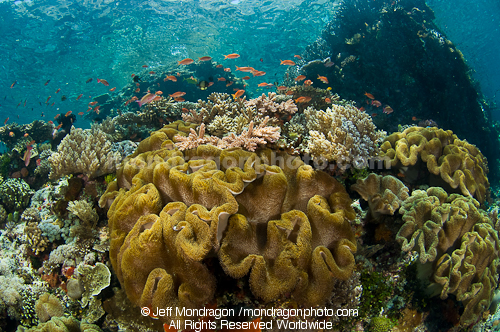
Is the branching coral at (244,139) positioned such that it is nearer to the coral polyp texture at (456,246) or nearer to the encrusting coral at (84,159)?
the encrusting coral at (84,159)

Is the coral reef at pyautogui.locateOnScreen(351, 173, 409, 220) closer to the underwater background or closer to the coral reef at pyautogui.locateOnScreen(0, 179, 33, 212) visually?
the underwater background

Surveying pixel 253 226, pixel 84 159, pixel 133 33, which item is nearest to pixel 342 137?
pixel 253 226

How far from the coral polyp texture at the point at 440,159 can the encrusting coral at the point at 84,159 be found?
17.1 ft

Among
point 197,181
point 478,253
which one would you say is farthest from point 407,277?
point 197,181

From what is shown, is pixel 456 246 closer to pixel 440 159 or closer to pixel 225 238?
pixel 440 159

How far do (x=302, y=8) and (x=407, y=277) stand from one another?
31.9 metres

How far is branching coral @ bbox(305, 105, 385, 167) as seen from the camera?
333 cm

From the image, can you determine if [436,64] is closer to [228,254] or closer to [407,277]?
[407,277]

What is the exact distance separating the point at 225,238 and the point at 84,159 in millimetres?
3541

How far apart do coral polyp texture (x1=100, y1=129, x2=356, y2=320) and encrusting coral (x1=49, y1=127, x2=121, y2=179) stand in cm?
181

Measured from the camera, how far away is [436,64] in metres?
11.9

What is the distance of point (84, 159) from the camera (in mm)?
4074

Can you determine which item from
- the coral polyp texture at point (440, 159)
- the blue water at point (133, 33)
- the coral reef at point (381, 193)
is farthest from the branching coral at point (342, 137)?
the blue water at point (133, 33)

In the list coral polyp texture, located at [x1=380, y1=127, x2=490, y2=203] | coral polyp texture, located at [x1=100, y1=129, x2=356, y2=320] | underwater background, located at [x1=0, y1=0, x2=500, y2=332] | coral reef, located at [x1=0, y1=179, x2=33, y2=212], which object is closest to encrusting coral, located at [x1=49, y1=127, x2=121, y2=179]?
underwater background, located at [x1=0, y1=0, x2=500, y2=332]
